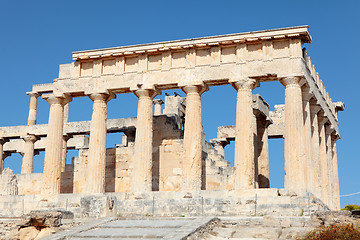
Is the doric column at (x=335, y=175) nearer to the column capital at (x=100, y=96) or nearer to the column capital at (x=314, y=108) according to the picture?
the column capital at (x=314, y=108)

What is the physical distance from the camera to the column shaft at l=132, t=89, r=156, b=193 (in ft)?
96.4

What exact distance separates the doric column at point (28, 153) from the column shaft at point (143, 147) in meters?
14.1

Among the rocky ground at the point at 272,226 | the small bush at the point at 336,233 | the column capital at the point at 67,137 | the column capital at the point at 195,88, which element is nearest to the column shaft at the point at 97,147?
the column capital at the point at 195,88

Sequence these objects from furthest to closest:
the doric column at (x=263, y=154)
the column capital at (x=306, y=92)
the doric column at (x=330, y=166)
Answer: the doric column at (x=330, y=166) < the doric column at (x=263, y=154) < the column capital at (x=306, y=92)

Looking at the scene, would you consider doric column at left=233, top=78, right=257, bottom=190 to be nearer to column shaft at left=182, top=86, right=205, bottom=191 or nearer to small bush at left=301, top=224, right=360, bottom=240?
column shaft at left=182, top=86, right=205, bottom=191

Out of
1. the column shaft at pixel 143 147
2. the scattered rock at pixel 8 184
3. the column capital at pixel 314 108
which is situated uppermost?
the column capital at pixel 314 108

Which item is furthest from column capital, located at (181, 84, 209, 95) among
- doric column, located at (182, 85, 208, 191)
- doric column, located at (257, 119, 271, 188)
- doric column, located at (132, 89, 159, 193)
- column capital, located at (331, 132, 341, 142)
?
column capital, located at (331, 132, 341, 142)

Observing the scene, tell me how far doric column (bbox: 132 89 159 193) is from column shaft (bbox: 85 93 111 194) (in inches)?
69.4

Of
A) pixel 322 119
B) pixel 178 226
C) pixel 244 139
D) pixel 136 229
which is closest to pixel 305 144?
pixel 244 139

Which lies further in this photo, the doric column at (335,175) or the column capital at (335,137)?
the column capital at (335,137)

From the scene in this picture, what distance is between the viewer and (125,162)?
110 ft

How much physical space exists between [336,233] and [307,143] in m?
11.5

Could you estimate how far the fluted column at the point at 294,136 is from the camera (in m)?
27.0

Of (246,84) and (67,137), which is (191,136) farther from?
(67,137)
